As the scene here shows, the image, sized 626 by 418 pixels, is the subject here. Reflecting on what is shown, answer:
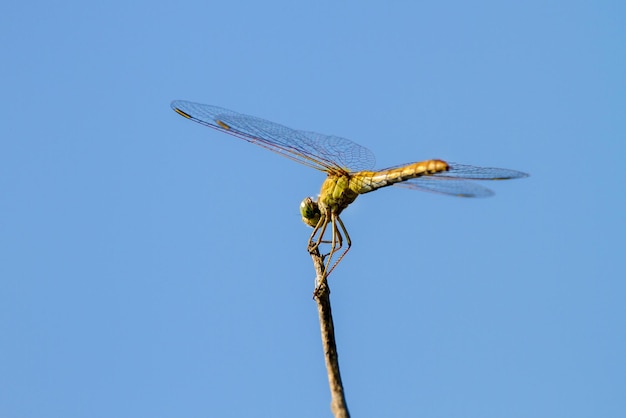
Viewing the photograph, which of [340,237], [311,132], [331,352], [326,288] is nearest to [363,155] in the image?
[311,132]

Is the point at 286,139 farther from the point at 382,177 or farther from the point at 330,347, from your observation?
the point at 330,347

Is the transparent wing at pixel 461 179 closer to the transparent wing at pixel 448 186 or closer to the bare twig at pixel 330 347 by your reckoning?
the transparent wing at pixel 448 186

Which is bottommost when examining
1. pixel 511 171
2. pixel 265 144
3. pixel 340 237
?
pixel 340 237

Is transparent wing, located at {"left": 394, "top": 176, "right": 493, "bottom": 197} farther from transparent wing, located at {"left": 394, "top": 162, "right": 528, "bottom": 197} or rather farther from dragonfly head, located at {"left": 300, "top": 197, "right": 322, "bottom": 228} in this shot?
dragonfly head, located at {"left": 300, "top": 197, "right": 322, "bottom": 228}

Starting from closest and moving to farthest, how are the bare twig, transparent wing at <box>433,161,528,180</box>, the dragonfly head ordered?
the bare twig < transparent wing at <box>433,161,528,180</box> < the dragonfly head

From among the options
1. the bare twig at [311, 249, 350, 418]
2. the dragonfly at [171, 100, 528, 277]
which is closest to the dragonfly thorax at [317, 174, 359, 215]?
the dragonfly at [171, 100, 528, 277]

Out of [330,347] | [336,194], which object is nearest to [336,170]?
[336,194]

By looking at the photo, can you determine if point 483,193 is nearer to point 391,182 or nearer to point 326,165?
point 391,182
